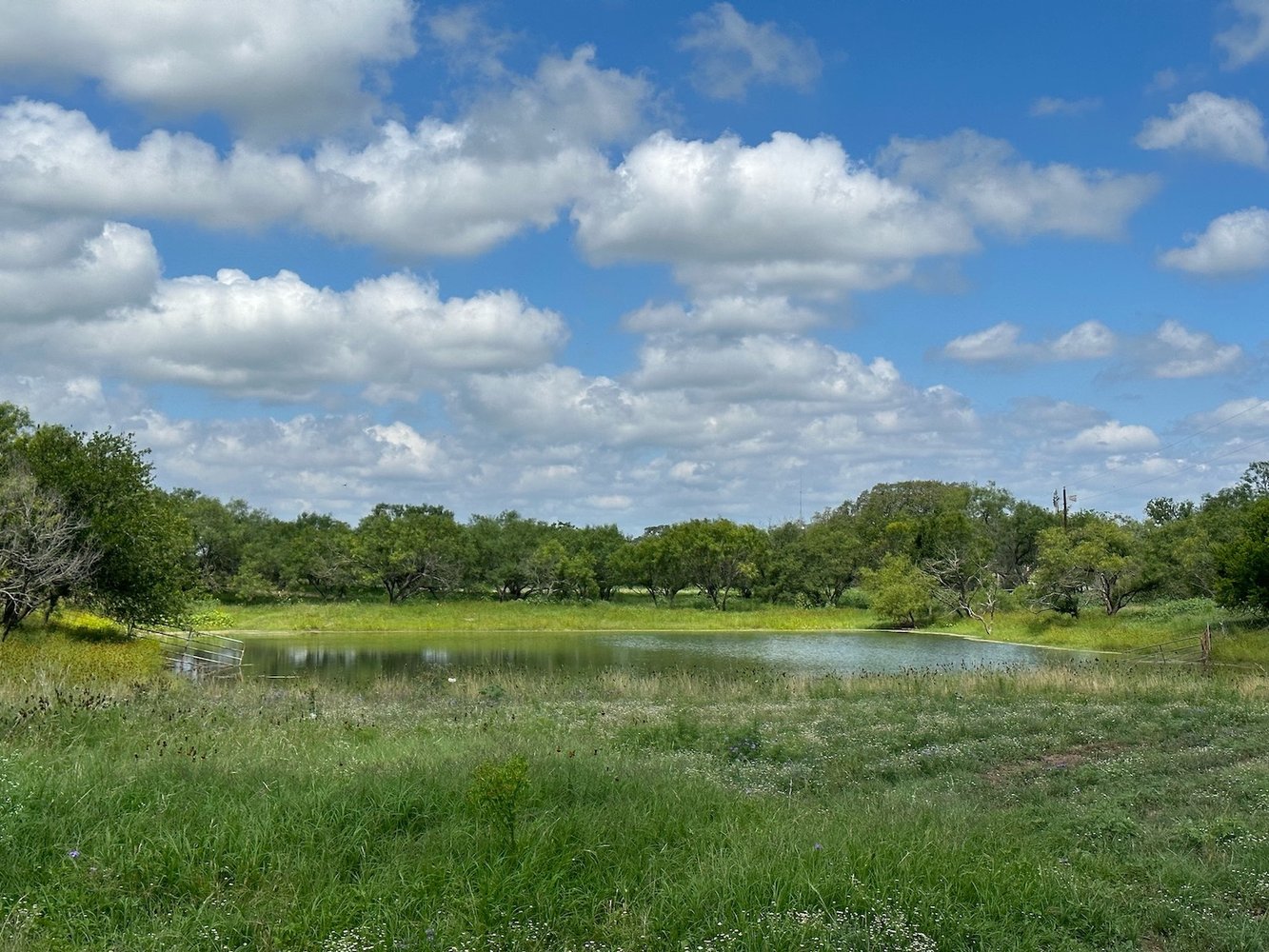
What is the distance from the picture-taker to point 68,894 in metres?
6.81

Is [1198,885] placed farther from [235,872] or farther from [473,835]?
[235,872]

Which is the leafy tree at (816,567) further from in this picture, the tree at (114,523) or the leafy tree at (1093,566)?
the tree at (114,523)

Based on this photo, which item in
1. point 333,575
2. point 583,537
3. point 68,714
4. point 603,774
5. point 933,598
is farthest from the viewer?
point 583,537

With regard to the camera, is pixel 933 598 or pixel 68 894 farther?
pixel 933 598

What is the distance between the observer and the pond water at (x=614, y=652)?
129ft

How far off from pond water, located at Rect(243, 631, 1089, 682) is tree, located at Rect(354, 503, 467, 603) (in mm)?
16199

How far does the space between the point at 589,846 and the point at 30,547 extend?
32.7 metres

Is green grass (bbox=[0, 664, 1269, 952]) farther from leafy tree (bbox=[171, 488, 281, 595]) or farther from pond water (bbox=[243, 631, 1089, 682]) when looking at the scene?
leafy tree (bbox=[171, 488, 281, 595])

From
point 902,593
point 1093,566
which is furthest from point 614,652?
point 1093,566

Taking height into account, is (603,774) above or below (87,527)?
below

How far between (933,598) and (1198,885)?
2781 inches

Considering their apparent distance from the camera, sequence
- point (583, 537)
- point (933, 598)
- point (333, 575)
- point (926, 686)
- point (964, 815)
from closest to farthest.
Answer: point (964, 815) < point (926, 686) < point (933, 598) < point (333, 575) < point (583, 537)

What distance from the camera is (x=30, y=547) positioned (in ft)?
110

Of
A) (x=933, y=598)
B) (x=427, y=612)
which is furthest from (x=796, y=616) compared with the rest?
(x=427, y=612)
